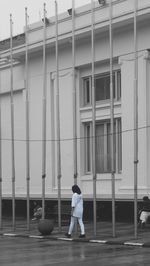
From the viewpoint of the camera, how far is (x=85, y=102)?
3033cm

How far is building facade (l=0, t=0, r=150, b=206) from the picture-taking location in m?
26.5

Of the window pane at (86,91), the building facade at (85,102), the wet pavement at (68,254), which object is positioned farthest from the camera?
the window pane at (86,91)

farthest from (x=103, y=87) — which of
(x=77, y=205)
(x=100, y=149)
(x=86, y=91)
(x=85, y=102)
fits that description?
(x=77, y=205)

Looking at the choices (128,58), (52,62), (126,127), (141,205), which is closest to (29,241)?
(141,205)

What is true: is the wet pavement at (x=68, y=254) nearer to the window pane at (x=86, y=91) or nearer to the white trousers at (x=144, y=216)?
the white trousers at (x=144, y=216)

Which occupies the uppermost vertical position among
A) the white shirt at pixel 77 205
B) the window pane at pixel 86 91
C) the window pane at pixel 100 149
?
the window pane at pixel 86 91

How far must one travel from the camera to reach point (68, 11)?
29969mm

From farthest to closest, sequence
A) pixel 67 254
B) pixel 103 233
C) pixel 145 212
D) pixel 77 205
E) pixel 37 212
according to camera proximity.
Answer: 1. pixel 37 212
2. pixel 145 212
3. pixel 103 233
4. pixel 77 205
5. pixel 67 254

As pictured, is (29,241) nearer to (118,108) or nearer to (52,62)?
(118,108)

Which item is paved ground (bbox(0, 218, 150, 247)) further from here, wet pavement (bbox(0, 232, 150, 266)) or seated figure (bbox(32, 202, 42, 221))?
wet pavement (bbox(0, 232, 150, 266))

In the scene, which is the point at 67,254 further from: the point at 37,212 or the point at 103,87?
the point at 103,87

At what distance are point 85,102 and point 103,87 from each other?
56.2 inches

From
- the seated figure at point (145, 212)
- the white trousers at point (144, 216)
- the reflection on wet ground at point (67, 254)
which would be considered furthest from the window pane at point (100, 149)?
the reflection on wet ground at point (67, 254)

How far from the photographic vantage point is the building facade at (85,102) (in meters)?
26.5
